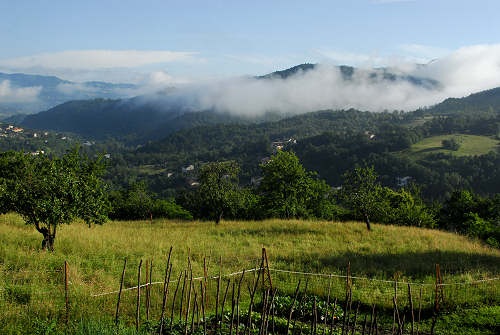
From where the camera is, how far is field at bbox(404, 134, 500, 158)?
5458 inches

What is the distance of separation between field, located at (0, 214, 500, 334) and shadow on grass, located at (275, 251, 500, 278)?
0.04 m

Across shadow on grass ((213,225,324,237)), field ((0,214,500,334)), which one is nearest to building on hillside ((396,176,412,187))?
field ((0,214,500,334))

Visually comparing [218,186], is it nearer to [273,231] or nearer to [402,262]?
[273,231]

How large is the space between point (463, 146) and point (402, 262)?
15852 cm

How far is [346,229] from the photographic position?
23438mm

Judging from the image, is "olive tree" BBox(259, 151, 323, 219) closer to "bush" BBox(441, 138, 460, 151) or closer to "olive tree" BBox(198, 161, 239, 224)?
"olive tree" BBox(198, 161, 239, 224)

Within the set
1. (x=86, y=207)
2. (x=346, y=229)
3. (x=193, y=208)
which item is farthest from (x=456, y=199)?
(x=86, y=207)

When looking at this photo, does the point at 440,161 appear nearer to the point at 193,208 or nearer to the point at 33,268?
the point at 193,208

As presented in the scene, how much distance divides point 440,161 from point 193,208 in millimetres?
109803

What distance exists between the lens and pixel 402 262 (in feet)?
50.0

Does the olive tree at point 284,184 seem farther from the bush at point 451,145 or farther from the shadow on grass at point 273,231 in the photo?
the bush at point 451,145

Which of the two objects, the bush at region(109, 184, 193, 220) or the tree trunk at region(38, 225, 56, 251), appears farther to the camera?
the bush at region(109, 184, 193, 220)

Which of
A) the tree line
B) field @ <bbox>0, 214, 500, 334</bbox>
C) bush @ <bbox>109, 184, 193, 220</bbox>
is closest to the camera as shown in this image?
field @ <bbox>0, 214, 500, 334</bbox>

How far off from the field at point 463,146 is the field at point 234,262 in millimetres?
137499
